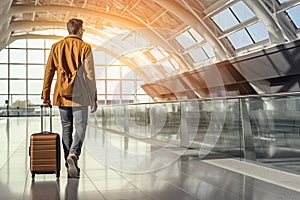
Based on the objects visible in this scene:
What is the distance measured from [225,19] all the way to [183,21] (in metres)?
5.25

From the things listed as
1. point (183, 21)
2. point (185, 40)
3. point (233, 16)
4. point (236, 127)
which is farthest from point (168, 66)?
point (236, 127)

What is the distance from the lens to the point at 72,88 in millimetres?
5383

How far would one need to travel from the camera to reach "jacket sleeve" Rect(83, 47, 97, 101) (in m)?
5.39

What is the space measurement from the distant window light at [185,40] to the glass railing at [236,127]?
2639cm

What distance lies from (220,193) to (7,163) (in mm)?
4057

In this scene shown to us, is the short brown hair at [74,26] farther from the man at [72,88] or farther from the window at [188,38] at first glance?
the window at [188,38]

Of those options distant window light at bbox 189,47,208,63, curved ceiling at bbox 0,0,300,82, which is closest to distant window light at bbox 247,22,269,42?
curved ceiling at bbox 0,0,300,82

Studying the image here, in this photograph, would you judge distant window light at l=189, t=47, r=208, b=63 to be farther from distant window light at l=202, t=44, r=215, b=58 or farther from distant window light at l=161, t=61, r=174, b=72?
distant window light at l=161, t=61, r=174, b=72

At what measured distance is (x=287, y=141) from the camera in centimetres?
558

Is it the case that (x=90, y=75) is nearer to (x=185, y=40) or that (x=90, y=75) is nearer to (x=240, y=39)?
(x=240, y=39)

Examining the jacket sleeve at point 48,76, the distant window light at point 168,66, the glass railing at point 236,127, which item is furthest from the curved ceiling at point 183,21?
the jacket sleeve at point 48,76

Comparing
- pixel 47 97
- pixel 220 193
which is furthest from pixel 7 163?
pixel 220 193

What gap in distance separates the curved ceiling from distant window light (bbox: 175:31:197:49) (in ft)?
0.42

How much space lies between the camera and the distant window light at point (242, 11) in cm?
2658
